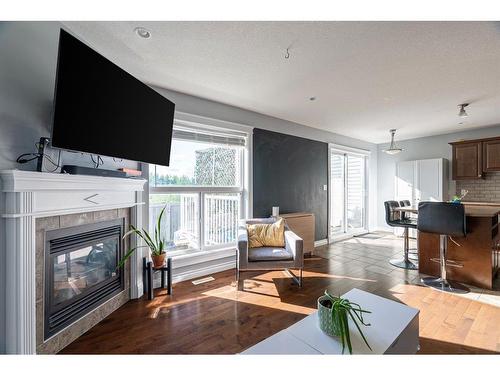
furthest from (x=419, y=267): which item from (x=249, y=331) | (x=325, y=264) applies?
(x=249, y=331)

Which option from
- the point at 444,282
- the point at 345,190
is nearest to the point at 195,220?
the point at 444,282

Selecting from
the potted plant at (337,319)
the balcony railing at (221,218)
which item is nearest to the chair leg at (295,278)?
the balcony railing at (221,218)

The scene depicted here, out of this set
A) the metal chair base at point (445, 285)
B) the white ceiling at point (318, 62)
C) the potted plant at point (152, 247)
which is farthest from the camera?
the metal chair base at point (445, 285)

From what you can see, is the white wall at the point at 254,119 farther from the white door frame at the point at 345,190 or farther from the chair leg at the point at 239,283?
the chair leg at the point at 239,283

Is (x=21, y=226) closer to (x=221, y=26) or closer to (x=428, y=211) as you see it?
(x=221, y=26)

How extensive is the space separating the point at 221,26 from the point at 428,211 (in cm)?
296

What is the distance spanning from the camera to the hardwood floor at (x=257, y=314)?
1776 mm

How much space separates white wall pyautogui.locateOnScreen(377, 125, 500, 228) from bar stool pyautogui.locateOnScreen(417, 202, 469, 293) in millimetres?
3238

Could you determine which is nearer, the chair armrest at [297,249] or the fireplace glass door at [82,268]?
the fireplace glass door at [82,268]

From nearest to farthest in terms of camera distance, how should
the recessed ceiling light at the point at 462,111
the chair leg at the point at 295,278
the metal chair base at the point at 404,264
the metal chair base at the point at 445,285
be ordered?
the metal chair base at the point at 445,285 → the chair leg at the point at 295,278 → the recessed ceiling light at the point at 462,111 → the metal chair base at the point at 404,264

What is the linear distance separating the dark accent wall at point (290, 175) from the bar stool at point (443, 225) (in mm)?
1951

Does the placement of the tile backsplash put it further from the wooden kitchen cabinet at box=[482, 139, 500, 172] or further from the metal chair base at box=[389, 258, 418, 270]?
the metal chair base at box=[389, 258, 418, 270]
